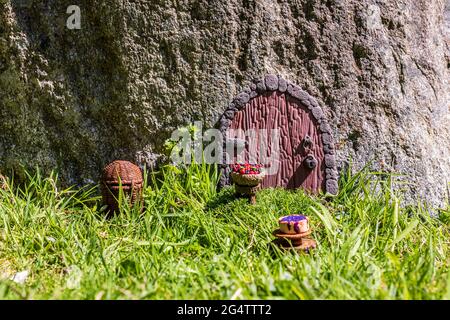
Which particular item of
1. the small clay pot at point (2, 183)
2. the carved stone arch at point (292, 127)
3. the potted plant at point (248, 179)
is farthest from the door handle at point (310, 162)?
the small clay pot at point (2, 183)

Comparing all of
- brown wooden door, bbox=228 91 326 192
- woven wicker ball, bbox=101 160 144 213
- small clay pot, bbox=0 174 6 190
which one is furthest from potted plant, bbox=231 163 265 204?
small clay pot, bbox=0 174 6 190

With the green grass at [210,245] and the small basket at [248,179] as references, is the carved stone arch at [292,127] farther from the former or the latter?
the small basket at [248,179]

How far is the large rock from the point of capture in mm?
3861

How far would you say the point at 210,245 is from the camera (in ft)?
10.0

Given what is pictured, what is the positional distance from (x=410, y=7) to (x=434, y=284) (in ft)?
8.48

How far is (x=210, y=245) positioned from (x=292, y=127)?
3.92 feet

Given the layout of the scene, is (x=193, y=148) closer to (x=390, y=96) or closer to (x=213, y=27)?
(x=213, y=27)

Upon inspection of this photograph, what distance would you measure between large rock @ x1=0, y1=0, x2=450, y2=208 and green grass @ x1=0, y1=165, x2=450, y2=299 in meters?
0.33

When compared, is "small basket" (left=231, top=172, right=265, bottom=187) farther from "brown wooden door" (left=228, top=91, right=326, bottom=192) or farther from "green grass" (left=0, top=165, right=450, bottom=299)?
"brown wooden door" (left=228, top=91, right=326, bottom=192)

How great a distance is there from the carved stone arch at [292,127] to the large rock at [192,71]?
0.12 m

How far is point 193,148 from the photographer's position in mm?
3883

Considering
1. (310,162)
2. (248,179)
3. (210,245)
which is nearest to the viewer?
(210,245)

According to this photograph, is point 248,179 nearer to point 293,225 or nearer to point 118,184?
point 293,225

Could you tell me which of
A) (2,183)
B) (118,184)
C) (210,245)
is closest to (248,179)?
(210,245)
